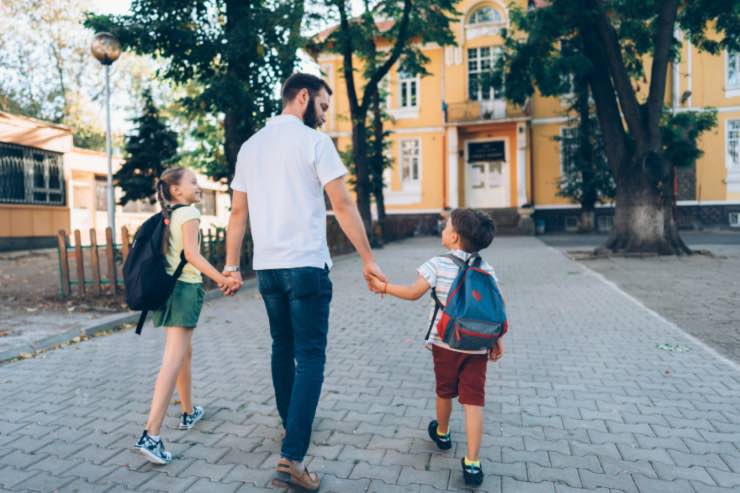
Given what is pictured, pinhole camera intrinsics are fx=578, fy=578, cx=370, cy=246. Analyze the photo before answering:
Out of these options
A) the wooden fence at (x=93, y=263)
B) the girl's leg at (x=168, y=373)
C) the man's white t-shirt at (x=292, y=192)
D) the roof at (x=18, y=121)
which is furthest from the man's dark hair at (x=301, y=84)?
the roof at (x=18, y=121)

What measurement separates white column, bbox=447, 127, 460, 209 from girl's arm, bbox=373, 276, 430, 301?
2715cm

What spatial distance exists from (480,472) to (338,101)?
31.6 m

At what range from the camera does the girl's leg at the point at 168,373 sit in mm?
3355

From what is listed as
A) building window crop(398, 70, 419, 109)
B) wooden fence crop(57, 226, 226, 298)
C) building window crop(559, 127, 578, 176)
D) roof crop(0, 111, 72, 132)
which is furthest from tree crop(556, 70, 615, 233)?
roof crop(0, 111, 72, 132)

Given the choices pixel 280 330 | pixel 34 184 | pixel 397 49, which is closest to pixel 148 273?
pixel 280 330

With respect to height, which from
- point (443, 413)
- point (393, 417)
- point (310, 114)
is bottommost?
point (393, 417)

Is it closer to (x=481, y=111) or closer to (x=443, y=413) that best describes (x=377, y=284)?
(x=443, y=413)

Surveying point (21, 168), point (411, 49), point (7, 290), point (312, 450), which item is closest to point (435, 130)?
point (411, 49)

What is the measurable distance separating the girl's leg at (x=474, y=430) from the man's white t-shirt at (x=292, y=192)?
1.11 metres

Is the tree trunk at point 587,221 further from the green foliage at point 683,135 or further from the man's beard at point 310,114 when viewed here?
the man's beard at point 310,114

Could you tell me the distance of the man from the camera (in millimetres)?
3016

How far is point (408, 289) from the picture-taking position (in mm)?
3164

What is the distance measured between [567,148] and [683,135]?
11580 millimetres

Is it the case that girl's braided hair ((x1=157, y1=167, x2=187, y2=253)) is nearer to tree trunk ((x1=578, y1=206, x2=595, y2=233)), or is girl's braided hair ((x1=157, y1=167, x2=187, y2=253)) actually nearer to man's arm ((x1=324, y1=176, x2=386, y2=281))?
man's arm ((x1=324, y1=176, x2=386, y2=281))
